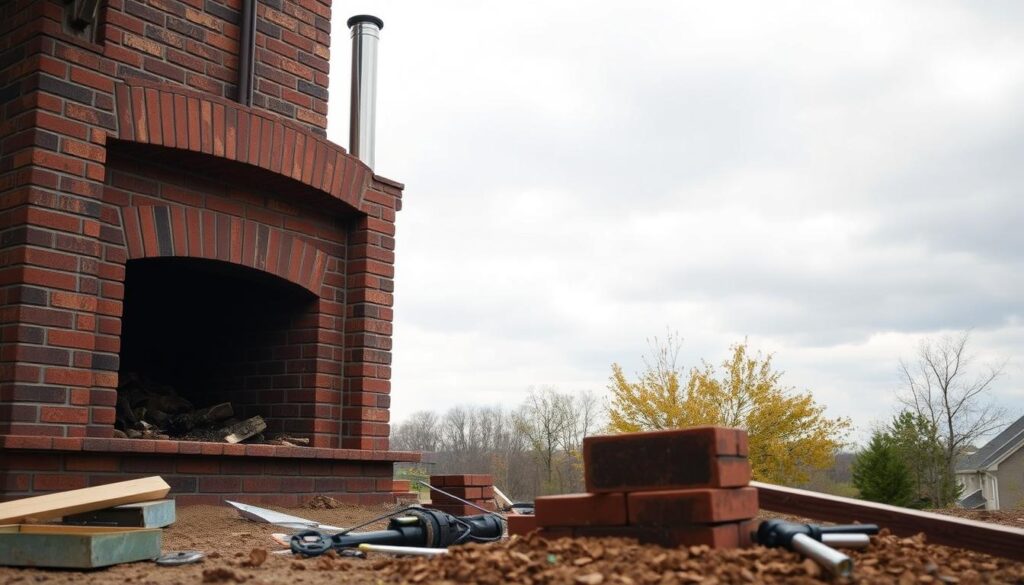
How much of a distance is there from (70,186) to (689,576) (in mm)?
4004

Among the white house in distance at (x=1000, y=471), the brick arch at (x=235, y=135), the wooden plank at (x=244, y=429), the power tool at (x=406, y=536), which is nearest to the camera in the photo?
the power tool at (x=406, y=536)

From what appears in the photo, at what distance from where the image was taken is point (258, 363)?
6707mm

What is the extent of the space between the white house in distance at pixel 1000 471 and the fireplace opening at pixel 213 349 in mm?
29264


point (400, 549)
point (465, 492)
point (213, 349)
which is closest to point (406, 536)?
point (400, 549)

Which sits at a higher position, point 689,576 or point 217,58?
point 217,58

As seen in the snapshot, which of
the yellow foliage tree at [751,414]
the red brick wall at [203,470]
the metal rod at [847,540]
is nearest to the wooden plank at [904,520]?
the metal rod at [847,540]

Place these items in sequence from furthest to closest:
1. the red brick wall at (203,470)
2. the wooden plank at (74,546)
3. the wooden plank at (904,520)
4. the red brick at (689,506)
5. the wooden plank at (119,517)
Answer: the red brick wall at (203,470) < the wooden plank at (119,517) < the wooden plank at (74,546) < the wooden plank at (904,520) < the red brick at (689,506)

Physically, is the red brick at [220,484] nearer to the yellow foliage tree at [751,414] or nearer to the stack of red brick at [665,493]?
the stack of red brick at [665,493]

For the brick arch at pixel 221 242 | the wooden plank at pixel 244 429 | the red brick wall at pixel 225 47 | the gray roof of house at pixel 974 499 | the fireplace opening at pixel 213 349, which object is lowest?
the gray roof of house at pixel 974 499

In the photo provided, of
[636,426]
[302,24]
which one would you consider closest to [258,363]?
[302,24]

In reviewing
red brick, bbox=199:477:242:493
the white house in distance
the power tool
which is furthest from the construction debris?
the white house in distance

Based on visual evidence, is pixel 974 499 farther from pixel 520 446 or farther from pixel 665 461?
pixel 665 461

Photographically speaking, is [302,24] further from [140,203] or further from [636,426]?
[636,426]

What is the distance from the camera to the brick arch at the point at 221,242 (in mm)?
5398
